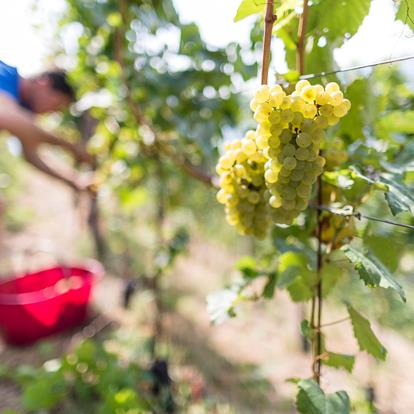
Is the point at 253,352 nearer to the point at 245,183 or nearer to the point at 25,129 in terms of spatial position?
the point at 25,129

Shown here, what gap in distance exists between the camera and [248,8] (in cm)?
60

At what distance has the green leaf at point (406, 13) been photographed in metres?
0.52

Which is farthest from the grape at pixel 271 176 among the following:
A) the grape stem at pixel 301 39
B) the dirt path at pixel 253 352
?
the dirt path at pixel 253 352

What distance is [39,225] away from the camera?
625cm

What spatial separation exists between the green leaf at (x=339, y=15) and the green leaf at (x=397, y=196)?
0.25 m

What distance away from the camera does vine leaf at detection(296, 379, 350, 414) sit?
0.60m

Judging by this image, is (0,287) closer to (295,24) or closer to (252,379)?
(252,379)

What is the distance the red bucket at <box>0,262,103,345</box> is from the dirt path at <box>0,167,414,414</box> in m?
0.12

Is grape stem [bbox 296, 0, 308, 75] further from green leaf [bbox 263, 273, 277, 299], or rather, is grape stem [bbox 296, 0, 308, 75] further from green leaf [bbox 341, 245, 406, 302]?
green leaf [bbox 263, 273, 277, 299]

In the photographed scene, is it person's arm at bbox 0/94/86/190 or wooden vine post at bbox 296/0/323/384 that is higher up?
person's arm at bbox 0/94/86/190

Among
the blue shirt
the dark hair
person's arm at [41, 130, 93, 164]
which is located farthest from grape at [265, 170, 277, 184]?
the dark hair

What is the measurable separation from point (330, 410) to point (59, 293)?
261 centimetres

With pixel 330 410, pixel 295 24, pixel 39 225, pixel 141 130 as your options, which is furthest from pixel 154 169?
pixel 39 225

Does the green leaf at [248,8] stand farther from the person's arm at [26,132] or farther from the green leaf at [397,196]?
the person's arm at [26,132]
